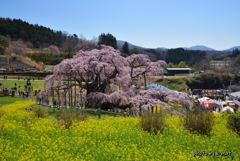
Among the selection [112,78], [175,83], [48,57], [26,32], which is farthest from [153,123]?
[26,32]

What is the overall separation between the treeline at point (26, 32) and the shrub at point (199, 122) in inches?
3906

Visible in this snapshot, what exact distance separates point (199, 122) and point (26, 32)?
10384 cm

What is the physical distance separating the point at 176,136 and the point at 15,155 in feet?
21.0

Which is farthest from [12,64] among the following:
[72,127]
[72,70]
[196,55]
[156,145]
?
[196,55]

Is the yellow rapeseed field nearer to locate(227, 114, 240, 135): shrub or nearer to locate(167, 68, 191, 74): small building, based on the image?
locate(227, 114, 240, 135): shrub

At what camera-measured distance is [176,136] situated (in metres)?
11.5

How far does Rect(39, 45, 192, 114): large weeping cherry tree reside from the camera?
891 inches

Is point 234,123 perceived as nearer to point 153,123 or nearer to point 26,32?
point 153,123

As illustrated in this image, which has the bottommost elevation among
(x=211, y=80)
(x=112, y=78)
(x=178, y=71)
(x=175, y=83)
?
(x=175, y=83)

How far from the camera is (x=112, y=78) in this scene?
82.1 feet

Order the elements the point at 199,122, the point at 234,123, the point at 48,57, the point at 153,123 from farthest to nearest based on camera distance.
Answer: the point at 48,57 < the point at 234,123 < the point at 153,123 < the point at 199,122

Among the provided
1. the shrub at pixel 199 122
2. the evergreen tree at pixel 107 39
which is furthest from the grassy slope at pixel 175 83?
the shrub at pixel 199 122

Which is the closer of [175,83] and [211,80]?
[175,83]

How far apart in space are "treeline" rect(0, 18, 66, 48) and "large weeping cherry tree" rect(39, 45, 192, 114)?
8521 cm
